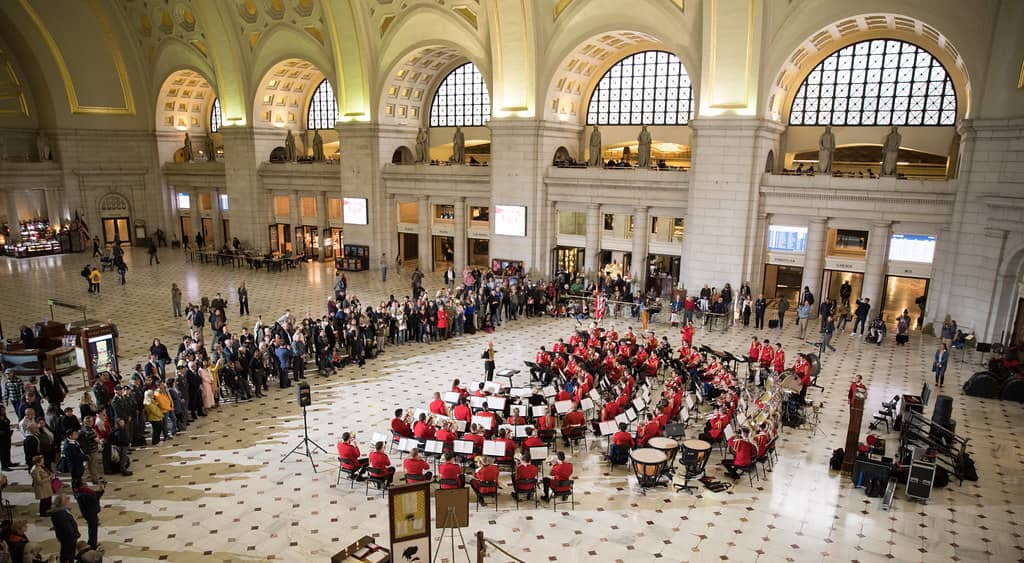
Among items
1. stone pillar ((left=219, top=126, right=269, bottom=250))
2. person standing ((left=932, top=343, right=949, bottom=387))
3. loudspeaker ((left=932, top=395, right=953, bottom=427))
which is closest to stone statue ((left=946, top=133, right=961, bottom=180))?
person standing ((left=932, top=343, right=949, bottom=387))

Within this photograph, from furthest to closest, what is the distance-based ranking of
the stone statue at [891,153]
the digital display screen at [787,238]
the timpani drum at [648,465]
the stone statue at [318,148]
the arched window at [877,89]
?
1. the stone statue at [318,148]
2. the arched window at [877,89]
3. the digital display screen at [787,238]
4. the stone statue at [891,153]
5. the timpani drum at [648,465]

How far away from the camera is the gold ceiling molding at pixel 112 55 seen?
113ft

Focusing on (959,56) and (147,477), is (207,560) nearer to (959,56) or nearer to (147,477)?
(147,477)

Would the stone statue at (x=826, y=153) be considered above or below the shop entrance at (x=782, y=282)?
above

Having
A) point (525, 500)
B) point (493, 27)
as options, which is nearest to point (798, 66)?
point (493, 27)

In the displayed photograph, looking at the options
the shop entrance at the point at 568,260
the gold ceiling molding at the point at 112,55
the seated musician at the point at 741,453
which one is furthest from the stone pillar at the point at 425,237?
the seated musician at the point at 741,453

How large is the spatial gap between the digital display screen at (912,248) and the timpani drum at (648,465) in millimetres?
16255

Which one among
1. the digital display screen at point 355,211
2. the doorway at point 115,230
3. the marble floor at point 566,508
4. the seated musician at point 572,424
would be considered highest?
the digital display screen at point 355,211

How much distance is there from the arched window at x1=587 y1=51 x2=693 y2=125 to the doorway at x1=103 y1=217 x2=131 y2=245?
3054 centimetres

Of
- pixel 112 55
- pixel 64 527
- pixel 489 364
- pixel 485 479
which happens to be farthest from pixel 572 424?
pixel 112 55

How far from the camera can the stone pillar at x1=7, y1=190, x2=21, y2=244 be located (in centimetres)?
3509

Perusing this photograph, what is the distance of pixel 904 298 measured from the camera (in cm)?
2853

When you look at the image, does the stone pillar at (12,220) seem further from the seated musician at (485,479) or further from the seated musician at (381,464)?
the seated musician at (485,479)

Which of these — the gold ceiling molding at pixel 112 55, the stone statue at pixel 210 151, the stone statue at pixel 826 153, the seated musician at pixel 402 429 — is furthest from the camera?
the stone statue at pixel 210 151
